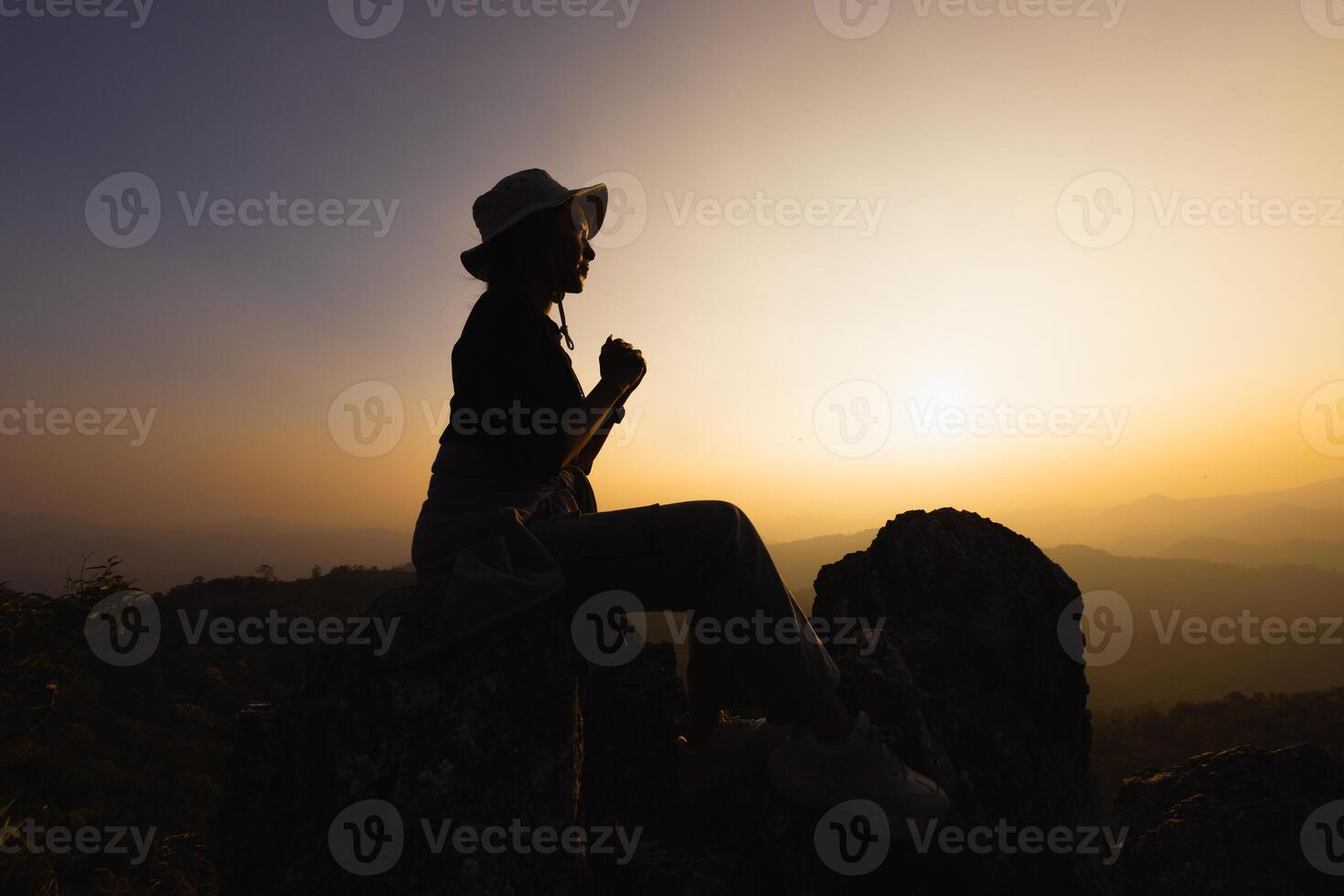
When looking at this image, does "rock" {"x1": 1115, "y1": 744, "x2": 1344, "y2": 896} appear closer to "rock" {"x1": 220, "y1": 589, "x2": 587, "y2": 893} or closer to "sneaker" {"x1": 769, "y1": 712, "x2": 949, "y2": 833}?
"sneaker" {"x1": 769, "y1": 712, "x2": 949, "y2": 833}

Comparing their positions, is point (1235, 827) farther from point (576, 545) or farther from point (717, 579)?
point (576, 545)

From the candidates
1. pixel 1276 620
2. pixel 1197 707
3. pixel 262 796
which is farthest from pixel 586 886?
pixel 1197 707

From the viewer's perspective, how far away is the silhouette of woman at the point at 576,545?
2895mm

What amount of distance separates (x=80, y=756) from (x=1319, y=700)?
49.2 metres

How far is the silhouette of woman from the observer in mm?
2895

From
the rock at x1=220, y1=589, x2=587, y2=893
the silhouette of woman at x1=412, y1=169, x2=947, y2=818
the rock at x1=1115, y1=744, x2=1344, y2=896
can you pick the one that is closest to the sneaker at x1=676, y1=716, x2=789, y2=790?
the silhouette of woman at x1=412, y1=169, x2=947, y2=818

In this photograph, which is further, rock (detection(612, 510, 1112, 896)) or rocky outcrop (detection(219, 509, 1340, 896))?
rock (detection(612, 510, 1112, 896))

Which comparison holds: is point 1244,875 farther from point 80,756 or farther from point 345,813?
point 80,756

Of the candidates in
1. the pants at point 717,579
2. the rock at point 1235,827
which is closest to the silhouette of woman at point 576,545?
the pants at point 717,579

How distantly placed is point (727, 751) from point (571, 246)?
11.3ft

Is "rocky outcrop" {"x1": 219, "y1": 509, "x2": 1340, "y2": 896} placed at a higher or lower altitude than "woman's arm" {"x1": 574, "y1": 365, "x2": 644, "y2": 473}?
lower

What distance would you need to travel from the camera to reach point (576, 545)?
2994mm

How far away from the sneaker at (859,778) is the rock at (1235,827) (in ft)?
11.1

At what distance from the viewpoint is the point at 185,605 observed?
29375 millimetres
